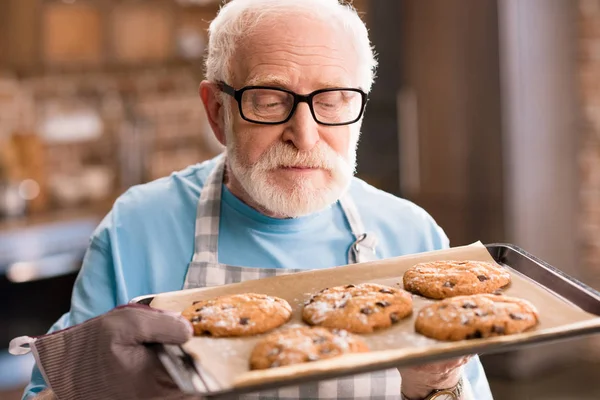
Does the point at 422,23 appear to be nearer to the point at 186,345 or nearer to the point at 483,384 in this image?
the point at 483,384

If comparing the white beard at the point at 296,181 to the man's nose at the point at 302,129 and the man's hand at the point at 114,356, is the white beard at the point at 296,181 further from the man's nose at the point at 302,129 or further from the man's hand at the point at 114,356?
the man's hand at the point at 114,356

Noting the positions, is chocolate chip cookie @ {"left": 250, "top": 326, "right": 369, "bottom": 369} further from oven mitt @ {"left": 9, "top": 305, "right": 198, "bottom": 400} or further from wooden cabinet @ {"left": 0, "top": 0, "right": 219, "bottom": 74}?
wooden cabinet @ {"left": 0, "top": 0, "right": 219, "bottom": 74}

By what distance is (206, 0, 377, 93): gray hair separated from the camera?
5.93 ft

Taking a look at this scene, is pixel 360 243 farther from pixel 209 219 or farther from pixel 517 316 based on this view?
pixel 517 316

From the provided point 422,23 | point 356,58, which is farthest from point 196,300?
point 422,23

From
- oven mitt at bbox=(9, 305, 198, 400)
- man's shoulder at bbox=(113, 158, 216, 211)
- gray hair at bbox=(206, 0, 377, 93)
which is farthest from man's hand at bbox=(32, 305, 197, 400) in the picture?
gray hair at bbox=(206, 0, 377, 93)

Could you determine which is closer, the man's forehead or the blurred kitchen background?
the man's forehead

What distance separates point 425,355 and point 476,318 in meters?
0.15

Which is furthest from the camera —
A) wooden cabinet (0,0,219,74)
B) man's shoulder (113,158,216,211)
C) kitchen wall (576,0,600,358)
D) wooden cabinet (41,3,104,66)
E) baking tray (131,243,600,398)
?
kitchen wall (576,0,600,358)

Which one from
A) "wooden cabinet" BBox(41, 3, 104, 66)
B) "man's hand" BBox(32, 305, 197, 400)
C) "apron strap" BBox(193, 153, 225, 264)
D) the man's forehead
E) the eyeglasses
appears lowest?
"man's hand" BBox(32, 305, 197, 400)

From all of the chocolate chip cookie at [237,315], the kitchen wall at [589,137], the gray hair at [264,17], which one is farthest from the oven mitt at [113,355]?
the kitchen wall at [589,137]

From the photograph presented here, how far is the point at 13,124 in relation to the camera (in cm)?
478

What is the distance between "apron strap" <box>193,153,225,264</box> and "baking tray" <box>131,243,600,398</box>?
0.99 ft

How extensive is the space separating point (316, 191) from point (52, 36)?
11.5 ft
